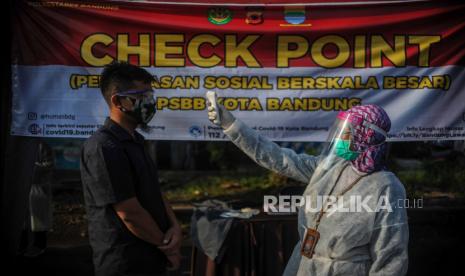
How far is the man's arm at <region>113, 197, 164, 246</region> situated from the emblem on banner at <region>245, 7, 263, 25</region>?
2.14 meters

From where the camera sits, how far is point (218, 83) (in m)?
4.30

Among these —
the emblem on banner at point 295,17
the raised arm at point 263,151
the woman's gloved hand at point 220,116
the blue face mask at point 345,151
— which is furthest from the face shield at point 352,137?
the emblem on banner at point 295,17

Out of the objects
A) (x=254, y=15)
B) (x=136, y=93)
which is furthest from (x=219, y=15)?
(x=136, y=93)

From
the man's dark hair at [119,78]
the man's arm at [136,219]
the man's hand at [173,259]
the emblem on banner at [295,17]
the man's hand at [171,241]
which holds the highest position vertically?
the emblem on banner at [295,17]

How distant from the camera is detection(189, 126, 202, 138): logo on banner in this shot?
14.1ft

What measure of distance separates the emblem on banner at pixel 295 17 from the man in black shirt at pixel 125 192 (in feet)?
5.80

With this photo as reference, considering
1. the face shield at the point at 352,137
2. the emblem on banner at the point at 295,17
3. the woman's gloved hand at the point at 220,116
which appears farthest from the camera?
the emblem on banner at the point at 295,17

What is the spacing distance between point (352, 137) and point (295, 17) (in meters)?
1.78

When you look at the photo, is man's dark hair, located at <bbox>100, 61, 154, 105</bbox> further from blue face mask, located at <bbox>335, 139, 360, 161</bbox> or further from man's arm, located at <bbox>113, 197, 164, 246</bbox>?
blue face mask, located at <bbox>335, 139, 360, 161</bbox>

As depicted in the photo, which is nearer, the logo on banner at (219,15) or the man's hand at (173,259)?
the man's hand at (173,259)

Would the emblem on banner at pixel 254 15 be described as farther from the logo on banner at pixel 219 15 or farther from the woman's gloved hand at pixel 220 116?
the woman's gloved hand at pixel 220 116

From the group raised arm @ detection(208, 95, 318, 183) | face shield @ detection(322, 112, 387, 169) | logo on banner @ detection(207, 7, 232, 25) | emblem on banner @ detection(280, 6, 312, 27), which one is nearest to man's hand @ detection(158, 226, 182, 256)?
raised arm @ detection(208, 95, 318, 183)

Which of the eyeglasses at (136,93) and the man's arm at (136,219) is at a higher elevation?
the eyeglasses at (136,93)

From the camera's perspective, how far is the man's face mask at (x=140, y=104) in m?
2.79
